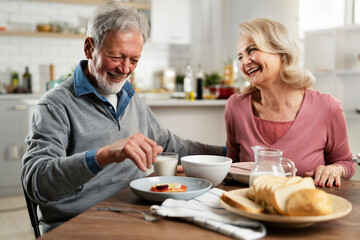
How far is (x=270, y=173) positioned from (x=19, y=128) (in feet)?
13.7

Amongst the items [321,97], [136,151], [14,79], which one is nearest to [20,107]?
[14,79]

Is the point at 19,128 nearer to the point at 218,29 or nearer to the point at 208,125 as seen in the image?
the point at 208,125

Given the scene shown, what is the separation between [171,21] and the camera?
634cm

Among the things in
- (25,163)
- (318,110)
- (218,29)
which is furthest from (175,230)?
(218,29)

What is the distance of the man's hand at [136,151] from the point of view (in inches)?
50.3

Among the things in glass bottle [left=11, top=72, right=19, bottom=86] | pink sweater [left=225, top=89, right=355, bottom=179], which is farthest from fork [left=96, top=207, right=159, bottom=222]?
glass bottle [left=11, top=72, right=19, bottom=86]

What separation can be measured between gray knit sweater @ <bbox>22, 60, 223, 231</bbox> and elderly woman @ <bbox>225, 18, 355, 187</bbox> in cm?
53

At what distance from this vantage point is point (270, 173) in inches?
52.9

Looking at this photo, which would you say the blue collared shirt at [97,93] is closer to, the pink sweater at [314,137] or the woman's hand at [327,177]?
the pink sweater at [314,137]

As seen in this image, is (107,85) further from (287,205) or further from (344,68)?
(344,68)

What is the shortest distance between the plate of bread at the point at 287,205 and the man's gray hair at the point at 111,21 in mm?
909

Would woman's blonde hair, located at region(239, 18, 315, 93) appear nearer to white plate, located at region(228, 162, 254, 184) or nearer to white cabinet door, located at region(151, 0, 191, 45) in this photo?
white plate, located at region(228, 162, 254, 184)

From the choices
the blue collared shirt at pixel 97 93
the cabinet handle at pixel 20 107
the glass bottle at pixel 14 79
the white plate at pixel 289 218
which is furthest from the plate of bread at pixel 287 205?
the glass bottle at pixel 14 79

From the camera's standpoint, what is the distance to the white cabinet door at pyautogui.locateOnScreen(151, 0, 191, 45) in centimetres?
619
